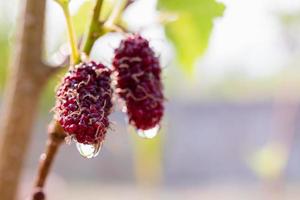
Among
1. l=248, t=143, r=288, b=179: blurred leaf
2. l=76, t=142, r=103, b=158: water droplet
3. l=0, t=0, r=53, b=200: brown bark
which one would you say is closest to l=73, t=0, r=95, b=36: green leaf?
l=0, t=0, r=53, b=200: brown bark

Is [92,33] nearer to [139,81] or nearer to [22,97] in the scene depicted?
[139,81]

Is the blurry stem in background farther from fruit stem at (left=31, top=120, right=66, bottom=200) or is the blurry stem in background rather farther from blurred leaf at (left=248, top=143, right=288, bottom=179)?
blurred leaf at (left=248, top=143, right=288, bottom=179)

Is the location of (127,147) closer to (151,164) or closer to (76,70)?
(151,164)

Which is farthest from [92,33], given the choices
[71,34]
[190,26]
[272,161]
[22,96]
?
[272,161]

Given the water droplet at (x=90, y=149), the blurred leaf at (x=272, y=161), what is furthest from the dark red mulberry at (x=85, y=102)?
the blurred leaf at (x=272, y=161)

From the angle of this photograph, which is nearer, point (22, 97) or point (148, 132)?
point (148, 132)

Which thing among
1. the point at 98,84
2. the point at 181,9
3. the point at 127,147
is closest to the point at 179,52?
the point at 181,9

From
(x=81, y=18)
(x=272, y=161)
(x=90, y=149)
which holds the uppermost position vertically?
(x=272, y=161)
